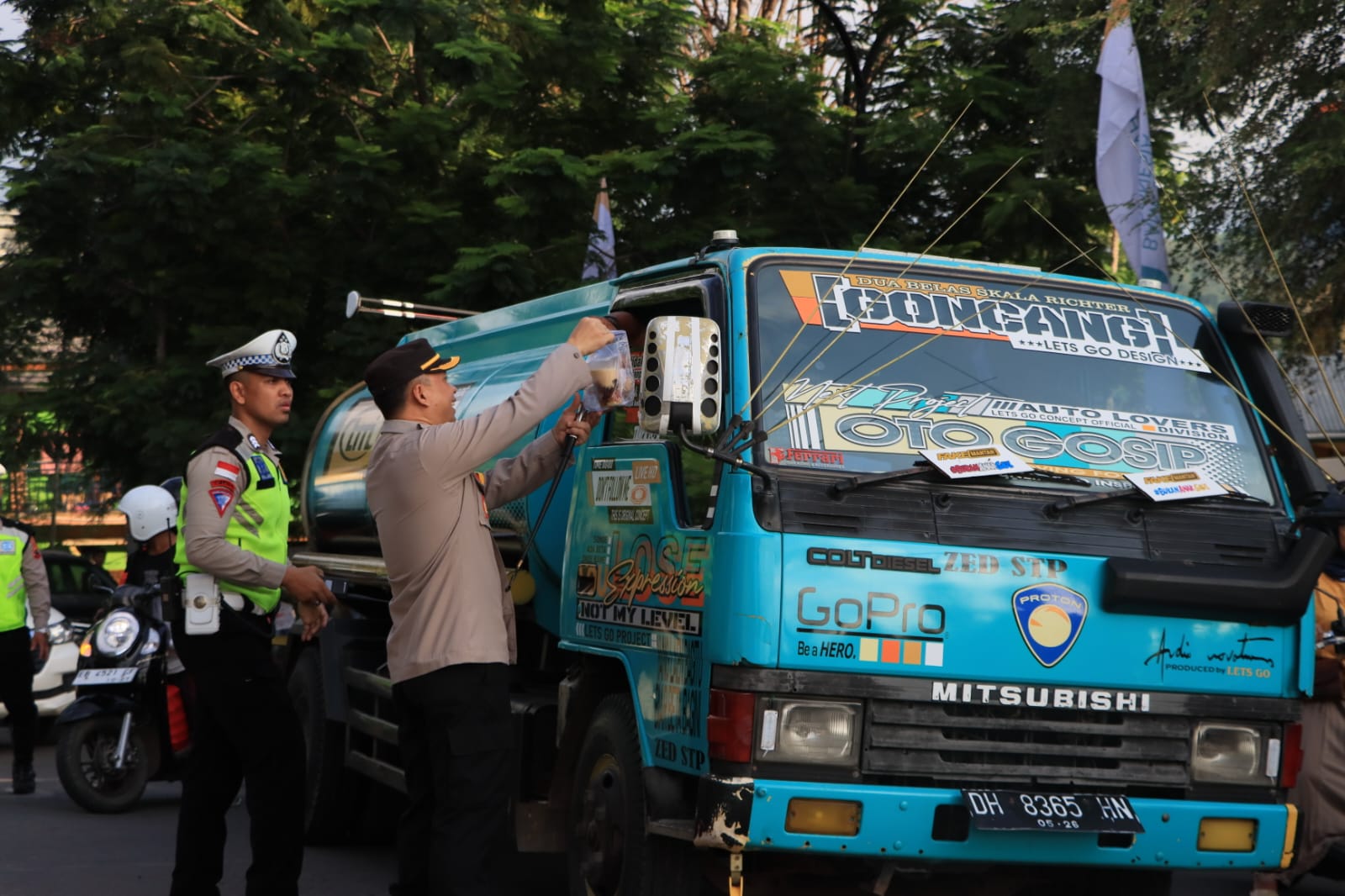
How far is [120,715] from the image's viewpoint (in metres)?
10.1

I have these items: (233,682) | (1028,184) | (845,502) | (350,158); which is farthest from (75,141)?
(845,502)

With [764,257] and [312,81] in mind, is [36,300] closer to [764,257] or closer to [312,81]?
[312,81]

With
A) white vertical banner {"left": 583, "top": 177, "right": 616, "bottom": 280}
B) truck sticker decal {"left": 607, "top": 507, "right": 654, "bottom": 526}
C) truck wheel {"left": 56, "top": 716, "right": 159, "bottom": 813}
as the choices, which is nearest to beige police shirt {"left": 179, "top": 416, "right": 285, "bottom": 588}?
truck sticker decal {"left": 607, "top": 507, "right": 654, "bottom": 526}

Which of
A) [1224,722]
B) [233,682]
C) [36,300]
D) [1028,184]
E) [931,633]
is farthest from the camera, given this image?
[36,300]

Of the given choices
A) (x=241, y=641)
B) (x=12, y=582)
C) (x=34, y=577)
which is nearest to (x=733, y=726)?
(x=241, y=641)

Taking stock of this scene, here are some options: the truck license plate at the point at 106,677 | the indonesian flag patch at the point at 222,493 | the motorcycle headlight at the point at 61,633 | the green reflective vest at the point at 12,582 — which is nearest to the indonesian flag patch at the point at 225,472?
the indonesian flag patch at the point at 222,493

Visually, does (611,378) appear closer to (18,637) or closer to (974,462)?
(974,462)

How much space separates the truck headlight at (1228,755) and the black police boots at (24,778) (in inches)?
317

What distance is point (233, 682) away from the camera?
608 centimetres

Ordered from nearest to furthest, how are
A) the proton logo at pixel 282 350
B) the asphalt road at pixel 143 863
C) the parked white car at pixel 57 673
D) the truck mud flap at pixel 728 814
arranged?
the truck mud flap at pixel 728 814, the proton logo at pixel 282 350, the asphalt road at pixel 143 863, the parked white car at pixel 57 673

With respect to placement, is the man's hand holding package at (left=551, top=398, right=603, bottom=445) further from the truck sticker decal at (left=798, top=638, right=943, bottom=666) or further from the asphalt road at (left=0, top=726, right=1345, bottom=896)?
the asphalt road at (left=0, top=726, right=1345, bottom=896)

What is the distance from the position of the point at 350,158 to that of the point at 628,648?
11318mm

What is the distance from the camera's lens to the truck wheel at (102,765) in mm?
9992

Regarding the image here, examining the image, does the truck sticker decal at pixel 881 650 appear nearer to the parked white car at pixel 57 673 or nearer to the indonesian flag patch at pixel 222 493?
the indonesian flag patch at pixel 222 493
